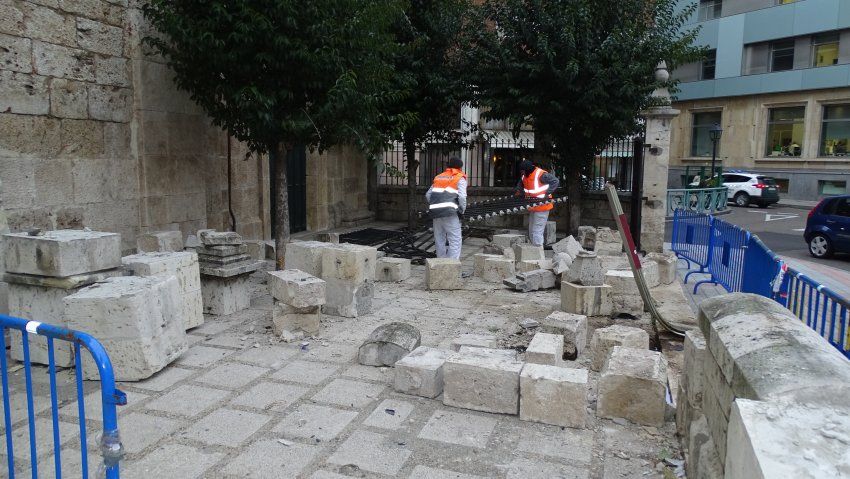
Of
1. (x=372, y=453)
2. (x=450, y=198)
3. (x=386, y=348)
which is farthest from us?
(x=450, y=198)

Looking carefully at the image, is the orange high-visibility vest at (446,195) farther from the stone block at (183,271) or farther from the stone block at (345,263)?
the stone block at (183,271)

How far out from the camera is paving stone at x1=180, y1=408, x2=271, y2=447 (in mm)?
3836

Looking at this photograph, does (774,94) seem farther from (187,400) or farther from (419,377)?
(187,400)

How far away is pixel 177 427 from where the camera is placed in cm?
399

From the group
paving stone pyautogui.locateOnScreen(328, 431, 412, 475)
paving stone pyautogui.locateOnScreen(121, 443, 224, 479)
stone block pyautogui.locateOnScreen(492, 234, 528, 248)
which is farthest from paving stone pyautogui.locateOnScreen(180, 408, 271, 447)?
stone block pyautogui.locateOnScreen(492, 234, 528, 248)

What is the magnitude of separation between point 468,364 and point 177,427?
6.62 feet

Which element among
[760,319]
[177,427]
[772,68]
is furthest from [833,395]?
[772,68]

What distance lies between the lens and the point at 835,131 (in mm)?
28062

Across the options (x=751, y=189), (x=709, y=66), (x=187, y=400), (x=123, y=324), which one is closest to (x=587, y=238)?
(x=187, y=400)

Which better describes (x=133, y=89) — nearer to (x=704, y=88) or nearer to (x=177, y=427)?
(x=177, y=427)

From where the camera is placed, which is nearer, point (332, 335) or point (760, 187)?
point (332, 335)

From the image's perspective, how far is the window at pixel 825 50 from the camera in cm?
2777

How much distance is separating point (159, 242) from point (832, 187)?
30186 millimetres

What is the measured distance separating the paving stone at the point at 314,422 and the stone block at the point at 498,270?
4.80 meters
